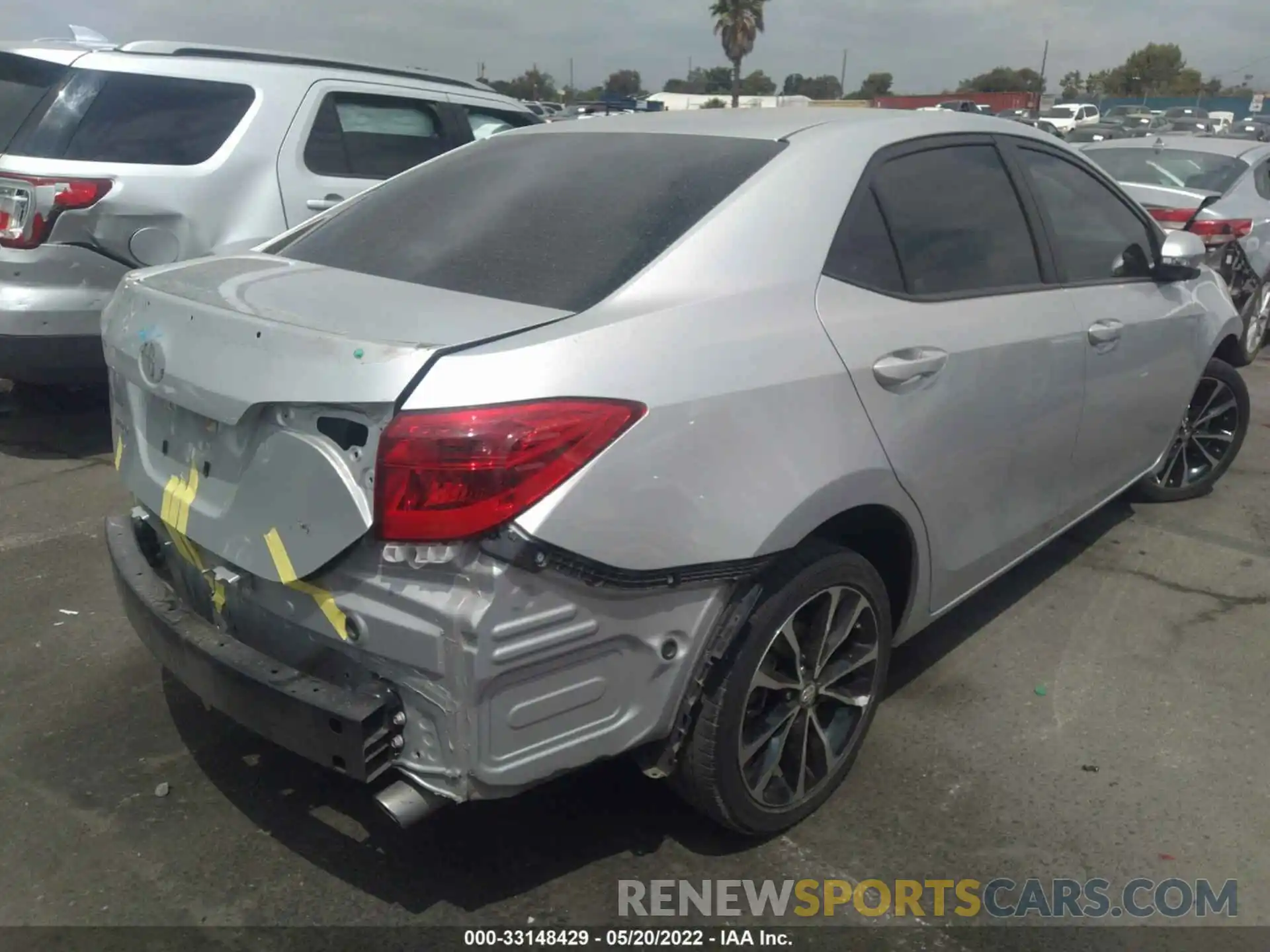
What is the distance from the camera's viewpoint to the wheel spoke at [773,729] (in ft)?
8.25

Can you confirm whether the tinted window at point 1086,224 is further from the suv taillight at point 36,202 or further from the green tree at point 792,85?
the green tree at point 792,85

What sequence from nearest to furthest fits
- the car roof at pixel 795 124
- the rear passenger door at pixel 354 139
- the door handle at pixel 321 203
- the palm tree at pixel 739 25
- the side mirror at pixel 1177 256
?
the car roof at pixel 795 124 → the side mirror at pixel 1177 256 → the door handle at pixel 321 203 → the rear passenger door at pixel 354 139 → the palm tree at pixel 739 25

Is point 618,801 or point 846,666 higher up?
point 846,666

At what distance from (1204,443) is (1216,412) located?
0.51 ft

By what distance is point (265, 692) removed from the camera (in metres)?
2.16

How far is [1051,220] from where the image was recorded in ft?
11.7

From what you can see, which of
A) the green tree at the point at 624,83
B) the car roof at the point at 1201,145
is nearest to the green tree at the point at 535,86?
the green tree at the point at 624,83

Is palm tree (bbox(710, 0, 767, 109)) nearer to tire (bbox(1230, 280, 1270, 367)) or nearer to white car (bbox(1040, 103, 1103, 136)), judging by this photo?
white car (bbox(1040, 103, 1103, 136))

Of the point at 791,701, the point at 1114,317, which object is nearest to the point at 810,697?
the point at 791,701

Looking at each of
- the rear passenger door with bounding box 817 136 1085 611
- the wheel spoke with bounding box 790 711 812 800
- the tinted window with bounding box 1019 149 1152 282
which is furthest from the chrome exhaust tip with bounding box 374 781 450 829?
the tinted window with bounding box 1019 149 1152 282

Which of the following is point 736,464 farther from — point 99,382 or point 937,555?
point 99,382

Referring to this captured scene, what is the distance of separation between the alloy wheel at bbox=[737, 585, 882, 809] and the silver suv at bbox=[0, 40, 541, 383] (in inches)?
126

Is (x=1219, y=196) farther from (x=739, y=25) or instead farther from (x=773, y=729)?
(x=739, y=25)

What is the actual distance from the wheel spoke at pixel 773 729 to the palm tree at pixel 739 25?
6052 centimetres
